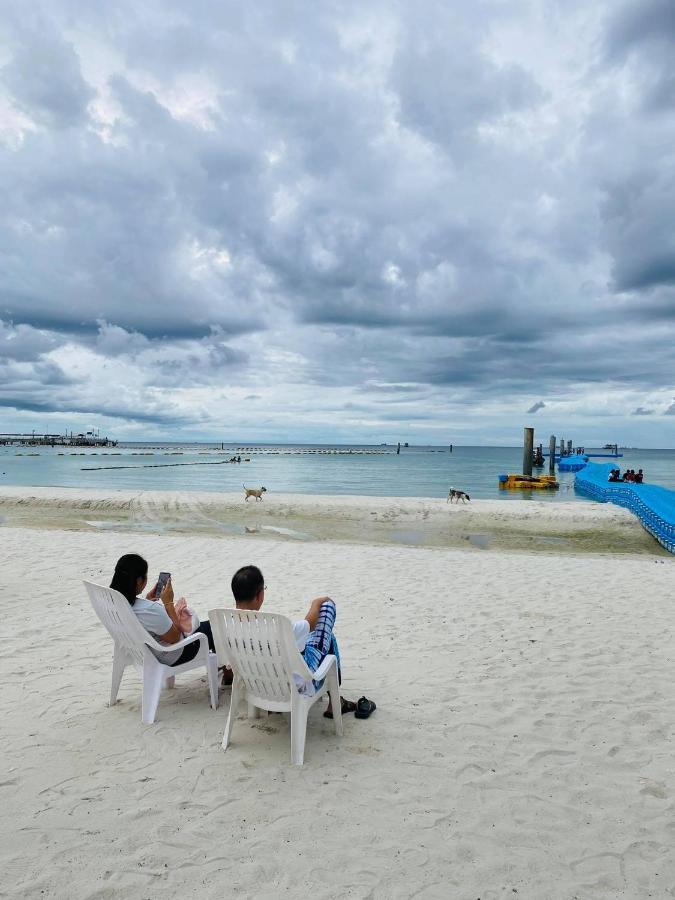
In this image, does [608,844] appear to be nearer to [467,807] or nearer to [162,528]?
[467,807]

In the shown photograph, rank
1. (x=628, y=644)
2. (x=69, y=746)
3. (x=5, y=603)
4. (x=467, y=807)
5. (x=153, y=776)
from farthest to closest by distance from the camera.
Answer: (x=5, y=603)
(x=628, y=644)
(x=69, y=746)
(x=153, y=776)
(x=467, y=807)

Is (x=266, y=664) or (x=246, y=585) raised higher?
(x=246, y=585)

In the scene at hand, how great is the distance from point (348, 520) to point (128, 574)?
53.9 feet

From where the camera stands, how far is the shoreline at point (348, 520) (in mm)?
16172

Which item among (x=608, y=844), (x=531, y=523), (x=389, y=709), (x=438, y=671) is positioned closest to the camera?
(x=608, y=844)

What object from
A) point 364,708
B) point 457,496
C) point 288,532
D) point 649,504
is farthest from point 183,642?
point 457,496

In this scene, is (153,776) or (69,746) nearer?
(153,776)

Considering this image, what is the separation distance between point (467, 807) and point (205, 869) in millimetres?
1364

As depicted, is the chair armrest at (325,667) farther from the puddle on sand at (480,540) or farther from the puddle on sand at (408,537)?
the puddle on sand at (408,537)

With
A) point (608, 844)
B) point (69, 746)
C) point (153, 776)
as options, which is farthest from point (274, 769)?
point (608, 844)

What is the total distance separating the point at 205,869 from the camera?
2609 millimetres

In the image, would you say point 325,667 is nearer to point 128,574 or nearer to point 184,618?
point 184,618

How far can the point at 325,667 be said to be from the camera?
12.1ft

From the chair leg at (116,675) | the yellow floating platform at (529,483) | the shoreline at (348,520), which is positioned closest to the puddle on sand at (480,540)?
the shoreline at (348,520)
